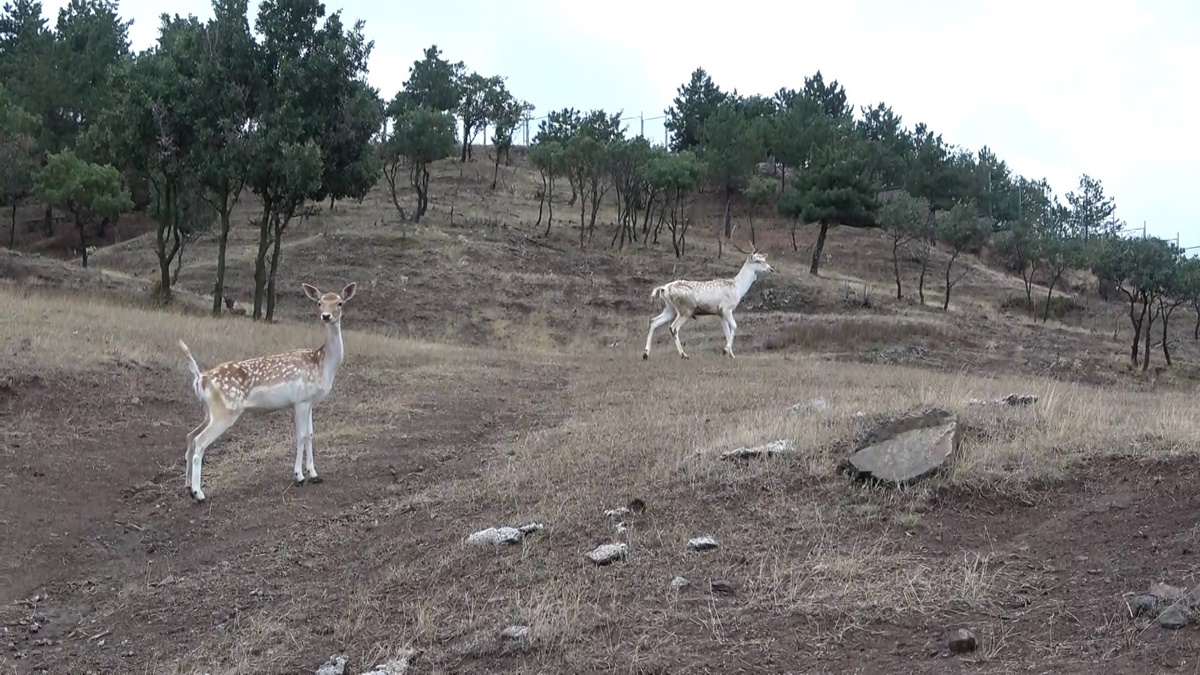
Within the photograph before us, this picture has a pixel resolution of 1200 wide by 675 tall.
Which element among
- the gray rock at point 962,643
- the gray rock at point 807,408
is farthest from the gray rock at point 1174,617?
the gray rock at point 807,408

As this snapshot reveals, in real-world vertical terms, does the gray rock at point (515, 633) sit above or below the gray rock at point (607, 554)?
below

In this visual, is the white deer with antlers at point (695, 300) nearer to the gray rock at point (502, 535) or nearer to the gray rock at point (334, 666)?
the gray rock at point (502, 535)

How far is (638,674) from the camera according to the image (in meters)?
5.80

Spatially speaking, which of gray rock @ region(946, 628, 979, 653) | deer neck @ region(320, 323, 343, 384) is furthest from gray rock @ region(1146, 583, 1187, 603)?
deer neck @ region(320, 323, 343, 384)

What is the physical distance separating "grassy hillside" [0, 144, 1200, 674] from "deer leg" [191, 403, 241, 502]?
22cm

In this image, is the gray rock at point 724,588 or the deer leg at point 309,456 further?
the deer leg at point 309,456

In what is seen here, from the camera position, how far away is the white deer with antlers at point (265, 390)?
447 inches

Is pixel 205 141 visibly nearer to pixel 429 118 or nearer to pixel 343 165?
pixel 343 165

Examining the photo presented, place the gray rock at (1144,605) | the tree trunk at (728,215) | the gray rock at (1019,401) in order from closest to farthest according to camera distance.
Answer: the gray rock at (1144,605) → the gray rock at (1019,401) → the tree trunk at (728,215)

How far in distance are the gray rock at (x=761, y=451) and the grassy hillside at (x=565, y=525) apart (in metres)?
0.22

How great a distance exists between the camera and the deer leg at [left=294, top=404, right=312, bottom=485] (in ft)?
38.1

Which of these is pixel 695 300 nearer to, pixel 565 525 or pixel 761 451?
pixel 761 451

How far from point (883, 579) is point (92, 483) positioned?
30.1 ft

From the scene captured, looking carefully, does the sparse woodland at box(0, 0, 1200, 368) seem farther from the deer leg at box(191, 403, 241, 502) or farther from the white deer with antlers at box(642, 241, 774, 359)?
the deer leg at box(191, 403, 241, 502)
